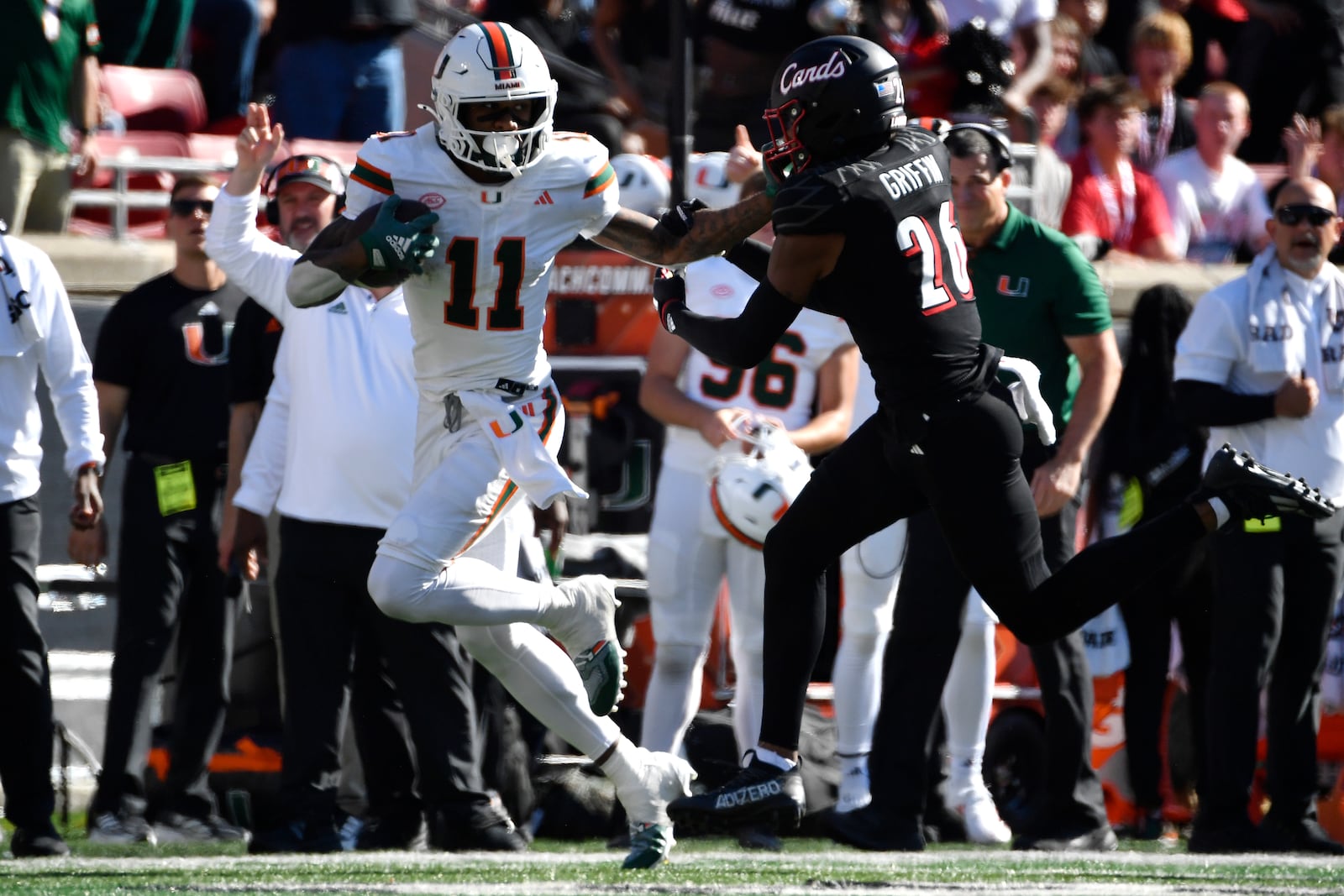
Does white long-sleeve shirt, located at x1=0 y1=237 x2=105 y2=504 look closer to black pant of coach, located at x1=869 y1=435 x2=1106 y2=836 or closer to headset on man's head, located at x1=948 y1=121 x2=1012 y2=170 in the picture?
black pant of coach, located at x1=869 y1=435 x2=1106 y2=836

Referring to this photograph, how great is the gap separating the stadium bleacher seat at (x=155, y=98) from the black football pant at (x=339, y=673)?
404 centimetres

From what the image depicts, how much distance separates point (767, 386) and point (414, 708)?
1.67 metres

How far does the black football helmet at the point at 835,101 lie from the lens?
5.29m

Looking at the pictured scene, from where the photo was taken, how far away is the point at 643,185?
8273mm

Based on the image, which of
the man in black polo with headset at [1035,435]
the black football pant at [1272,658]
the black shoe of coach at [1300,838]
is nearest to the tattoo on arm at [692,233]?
the man in black polo with headset at [1035,435]

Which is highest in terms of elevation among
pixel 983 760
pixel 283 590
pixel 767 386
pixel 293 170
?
pixel 293 170

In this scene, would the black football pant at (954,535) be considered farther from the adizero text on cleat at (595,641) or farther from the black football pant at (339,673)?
the black football pant at (339,673)

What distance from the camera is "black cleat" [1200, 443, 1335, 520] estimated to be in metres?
5.53

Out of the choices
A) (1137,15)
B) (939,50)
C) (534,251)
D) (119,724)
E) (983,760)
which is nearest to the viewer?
(534,251)

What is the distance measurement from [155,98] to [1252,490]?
632cm

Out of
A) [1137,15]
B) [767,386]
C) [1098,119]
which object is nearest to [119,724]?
[767,386]

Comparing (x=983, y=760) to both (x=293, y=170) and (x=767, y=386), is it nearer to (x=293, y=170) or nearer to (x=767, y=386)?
(x=767, y=386)

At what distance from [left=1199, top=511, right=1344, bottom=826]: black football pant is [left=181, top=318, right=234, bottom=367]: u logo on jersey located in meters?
3.35

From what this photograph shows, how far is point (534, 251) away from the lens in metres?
5.72
